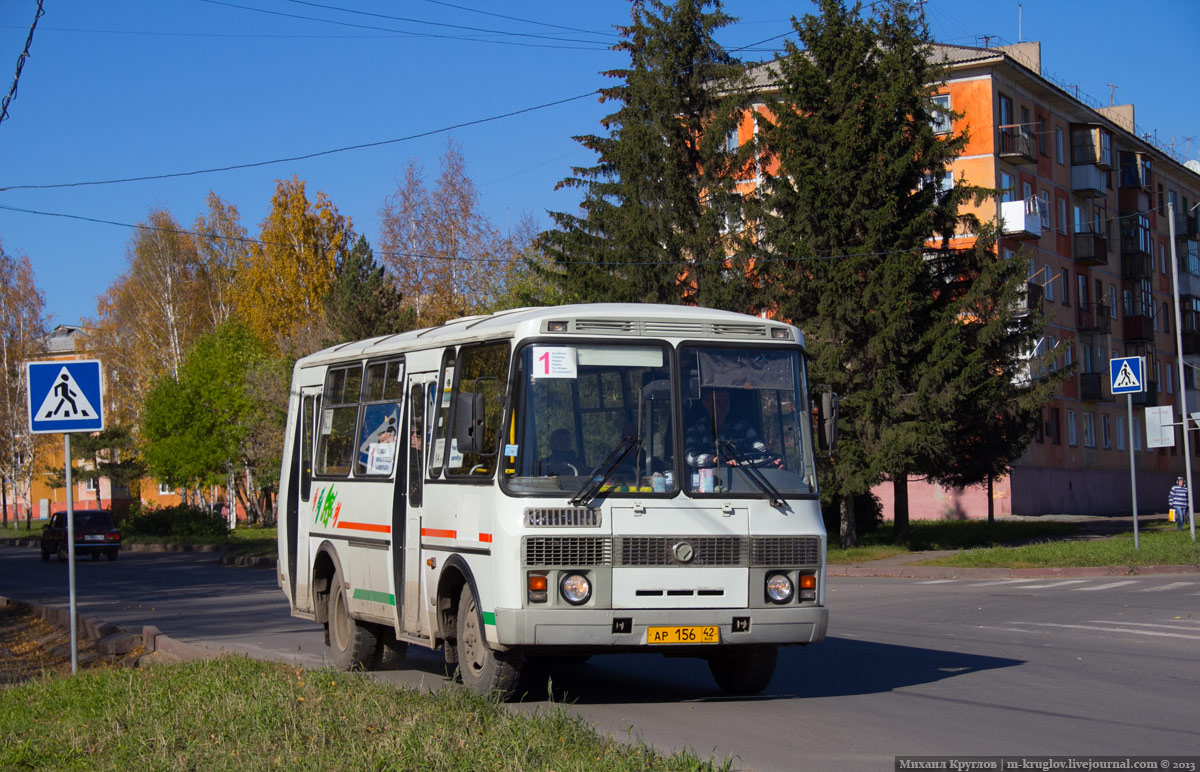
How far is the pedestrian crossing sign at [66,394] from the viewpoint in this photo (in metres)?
13.0

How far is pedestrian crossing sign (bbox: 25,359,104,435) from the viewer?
42.8ft

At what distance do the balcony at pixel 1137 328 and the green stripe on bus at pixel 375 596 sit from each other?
201 feet

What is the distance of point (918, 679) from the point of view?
447 inches

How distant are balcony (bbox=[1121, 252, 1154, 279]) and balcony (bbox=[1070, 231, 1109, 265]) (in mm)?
5817

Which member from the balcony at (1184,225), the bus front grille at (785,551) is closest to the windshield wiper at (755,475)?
the bus front grille at (785,551)

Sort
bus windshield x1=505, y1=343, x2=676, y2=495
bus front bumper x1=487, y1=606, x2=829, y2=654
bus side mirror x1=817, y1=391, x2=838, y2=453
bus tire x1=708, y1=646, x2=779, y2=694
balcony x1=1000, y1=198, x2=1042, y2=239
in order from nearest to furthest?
bus front bumper x1=487, y1=606, x2=829, y2=654, bus windshield x1=505, y1=343, x2=676, y2=495, bus side mirror x1=817, y1=391, x2=838, y2=453, bus tire x1=708, y1=646, x2=779, y2=694, balcony x1=1000, y1=198, x2=1042, y2=239

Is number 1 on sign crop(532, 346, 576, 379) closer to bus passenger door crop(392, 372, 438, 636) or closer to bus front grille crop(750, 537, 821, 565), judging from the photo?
bus passenger door crop(392, 372, 438, 636)

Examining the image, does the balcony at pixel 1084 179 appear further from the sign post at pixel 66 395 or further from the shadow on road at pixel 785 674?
the sign post at pixel 66 395

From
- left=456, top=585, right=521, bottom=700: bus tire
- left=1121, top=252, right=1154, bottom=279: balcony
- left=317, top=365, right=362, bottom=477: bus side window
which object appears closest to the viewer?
left=456, top=585, right=521, bottom=700: bus tire

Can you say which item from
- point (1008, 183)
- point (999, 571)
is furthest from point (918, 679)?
point (1008, 183)

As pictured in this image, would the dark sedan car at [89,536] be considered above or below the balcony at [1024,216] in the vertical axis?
below

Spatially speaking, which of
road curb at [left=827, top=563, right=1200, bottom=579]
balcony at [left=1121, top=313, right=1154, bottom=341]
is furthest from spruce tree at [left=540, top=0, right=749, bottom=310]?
balcony at [left=1121, top=313, right=1154, bottom=341]

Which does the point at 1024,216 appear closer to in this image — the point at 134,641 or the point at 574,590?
the point at 134,641

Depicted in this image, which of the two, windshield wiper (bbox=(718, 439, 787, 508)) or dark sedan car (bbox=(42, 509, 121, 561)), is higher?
windshield wiper (bbox=(718, 439, 787, 508))
